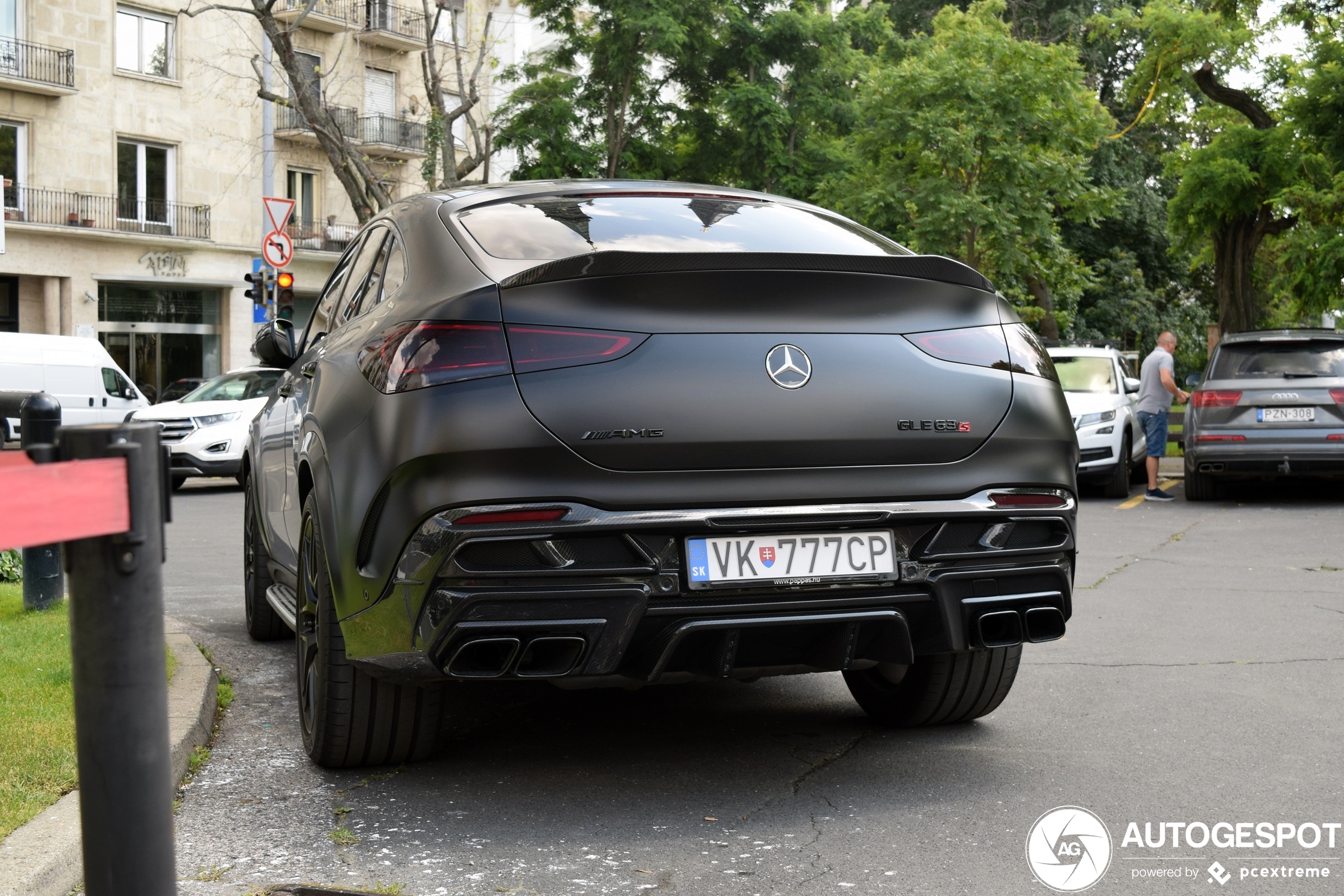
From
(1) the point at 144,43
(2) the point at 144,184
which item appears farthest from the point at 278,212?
(1) the point at 144,43

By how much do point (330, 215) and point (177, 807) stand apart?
113ft

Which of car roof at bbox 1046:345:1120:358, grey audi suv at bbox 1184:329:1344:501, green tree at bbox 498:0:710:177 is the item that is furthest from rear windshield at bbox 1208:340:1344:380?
green tree at bbox 498:0:710:177

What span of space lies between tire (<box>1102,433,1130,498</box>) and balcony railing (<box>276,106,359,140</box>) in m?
23.7

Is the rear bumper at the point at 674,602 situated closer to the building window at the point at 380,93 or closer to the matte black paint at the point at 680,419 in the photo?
the matte black paint at the point at 680,419

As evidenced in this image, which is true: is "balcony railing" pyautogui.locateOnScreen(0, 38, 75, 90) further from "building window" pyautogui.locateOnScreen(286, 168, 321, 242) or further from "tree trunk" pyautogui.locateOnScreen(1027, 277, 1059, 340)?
"tree trunk" pyautogui.locateOnScreen(1027, 277, 1059, 340)

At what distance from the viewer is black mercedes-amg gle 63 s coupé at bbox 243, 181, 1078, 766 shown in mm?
3393

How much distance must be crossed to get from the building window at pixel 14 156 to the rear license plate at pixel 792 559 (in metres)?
30.7

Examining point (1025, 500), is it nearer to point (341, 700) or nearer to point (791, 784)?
point (791, 784)

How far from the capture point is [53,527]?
1.89 metres

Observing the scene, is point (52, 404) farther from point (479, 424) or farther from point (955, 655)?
point (955, 655)

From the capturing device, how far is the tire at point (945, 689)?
4477mm

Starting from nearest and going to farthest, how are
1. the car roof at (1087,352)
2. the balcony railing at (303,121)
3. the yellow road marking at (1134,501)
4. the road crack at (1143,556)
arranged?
the road crack at (1143,556)
the yellow road marking at (1134,501)
the car roof at (1087,352)
the balcony railing at (303,121)

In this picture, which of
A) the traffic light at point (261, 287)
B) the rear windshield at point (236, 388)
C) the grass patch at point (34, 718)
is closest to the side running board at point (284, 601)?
the grass patch at point (34, 718)

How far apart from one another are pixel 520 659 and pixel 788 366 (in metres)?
0.98
